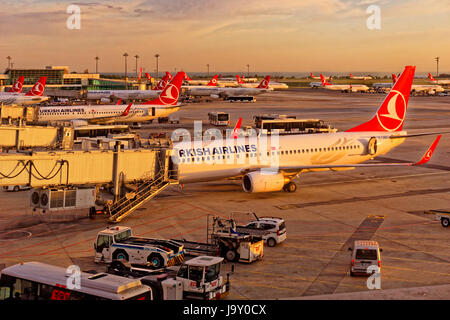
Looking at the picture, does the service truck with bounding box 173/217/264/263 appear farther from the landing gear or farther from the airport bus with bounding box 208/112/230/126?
the airport bus with bounding box 208/112/230/126

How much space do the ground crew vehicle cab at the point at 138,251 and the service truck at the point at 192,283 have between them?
2997 mm

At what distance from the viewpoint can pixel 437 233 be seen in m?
35.7

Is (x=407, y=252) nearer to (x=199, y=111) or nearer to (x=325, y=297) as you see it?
(x=325, y=297)

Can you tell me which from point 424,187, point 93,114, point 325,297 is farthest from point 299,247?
point 93,114

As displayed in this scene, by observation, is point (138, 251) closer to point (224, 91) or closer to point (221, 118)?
point (221, 118)

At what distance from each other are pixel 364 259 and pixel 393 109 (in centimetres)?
3065

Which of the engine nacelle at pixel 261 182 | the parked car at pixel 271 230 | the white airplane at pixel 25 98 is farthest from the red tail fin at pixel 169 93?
the parked car at pixel 271 230

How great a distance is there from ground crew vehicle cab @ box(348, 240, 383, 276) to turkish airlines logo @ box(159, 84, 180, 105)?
78221mm

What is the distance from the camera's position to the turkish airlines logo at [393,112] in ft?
180

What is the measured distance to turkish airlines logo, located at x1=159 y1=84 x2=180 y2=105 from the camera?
339ft

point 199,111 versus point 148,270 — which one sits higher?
point 199,111

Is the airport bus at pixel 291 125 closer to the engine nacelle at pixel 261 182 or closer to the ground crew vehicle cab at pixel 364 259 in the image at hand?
the engine nacelle at pixel 261 182

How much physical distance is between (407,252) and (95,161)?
790 inches

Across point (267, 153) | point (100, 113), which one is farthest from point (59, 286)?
point (100, 113)
